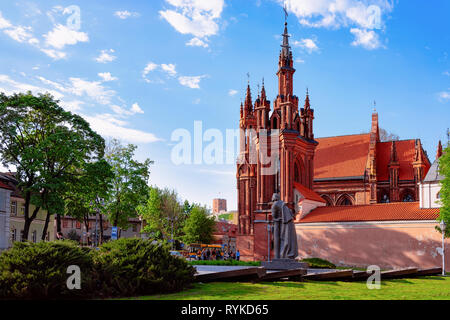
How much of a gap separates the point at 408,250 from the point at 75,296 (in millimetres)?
35470

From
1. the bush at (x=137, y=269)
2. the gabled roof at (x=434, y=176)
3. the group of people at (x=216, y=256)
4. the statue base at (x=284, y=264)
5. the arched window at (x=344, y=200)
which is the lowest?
the group of people at (x=216, y=256)

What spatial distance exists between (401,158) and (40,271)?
59.3 m

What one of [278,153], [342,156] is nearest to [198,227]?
[342,156]

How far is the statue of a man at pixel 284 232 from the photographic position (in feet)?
79.4

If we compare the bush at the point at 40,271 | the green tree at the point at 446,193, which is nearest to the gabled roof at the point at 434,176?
the green tree at the point at 446,193

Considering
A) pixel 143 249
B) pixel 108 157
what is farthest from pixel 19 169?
pixel 143 249

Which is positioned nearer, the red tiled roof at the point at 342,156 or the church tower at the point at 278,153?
the church tower at the point at 278,153

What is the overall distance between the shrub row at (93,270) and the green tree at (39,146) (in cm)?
2480

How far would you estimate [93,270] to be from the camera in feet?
46.8

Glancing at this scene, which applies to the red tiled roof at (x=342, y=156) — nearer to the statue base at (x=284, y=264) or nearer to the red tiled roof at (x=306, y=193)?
the red tiled roof at (x=306, y=193)

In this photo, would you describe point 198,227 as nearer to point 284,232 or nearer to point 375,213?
point 375,213

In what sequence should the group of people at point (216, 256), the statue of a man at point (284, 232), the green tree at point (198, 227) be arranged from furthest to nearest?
1. the green tree at point (198, 227)
2. the group of people at point (216, 256)
3. the statue of a man at point (284, 232)

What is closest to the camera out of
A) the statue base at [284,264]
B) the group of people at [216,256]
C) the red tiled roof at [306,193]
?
the statue base at [284,264]
